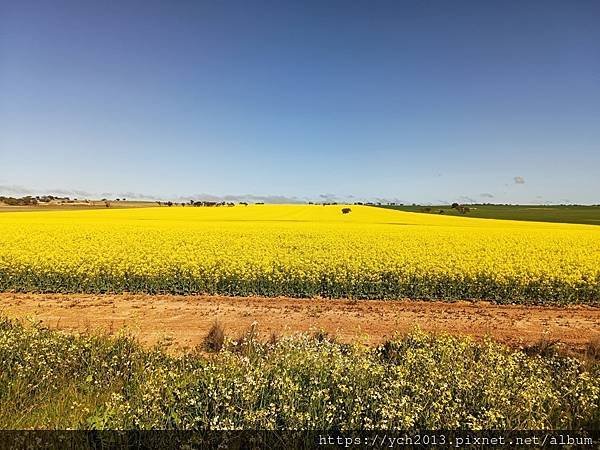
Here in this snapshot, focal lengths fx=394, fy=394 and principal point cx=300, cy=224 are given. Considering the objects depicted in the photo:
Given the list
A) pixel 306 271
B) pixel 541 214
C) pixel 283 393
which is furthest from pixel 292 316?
pixel 541 214

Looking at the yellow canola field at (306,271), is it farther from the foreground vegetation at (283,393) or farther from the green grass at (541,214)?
the green grass at (541,214)

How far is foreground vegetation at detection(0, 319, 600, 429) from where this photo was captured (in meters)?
4.35

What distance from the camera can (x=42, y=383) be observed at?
→ 5.50m

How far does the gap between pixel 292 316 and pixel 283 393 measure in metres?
8.19

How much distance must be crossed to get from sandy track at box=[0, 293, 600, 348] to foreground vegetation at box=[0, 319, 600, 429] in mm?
4107

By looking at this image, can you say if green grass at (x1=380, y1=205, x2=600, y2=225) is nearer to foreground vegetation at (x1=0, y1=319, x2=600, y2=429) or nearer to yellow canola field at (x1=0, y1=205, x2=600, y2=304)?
yellow canola field at (x1=0, y1=205, x2=600, y2=304)

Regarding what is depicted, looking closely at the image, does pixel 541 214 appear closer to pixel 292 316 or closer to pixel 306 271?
pixel 306 271

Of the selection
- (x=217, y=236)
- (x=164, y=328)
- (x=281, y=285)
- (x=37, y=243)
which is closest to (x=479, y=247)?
(x=281, y=285)

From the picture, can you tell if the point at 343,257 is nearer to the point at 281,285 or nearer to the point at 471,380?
the point at 281,285

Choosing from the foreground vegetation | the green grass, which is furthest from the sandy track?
the green grass

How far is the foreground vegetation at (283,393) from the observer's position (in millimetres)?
4348

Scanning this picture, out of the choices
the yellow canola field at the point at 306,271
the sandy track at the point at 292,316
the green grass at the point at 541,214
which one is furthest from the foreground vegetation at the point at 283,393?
the green grass at the point at 541,214

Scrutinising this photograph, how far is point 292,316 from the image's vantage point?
12656mm

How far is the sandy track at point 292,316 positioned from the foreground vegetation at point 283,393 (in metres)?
4.11
